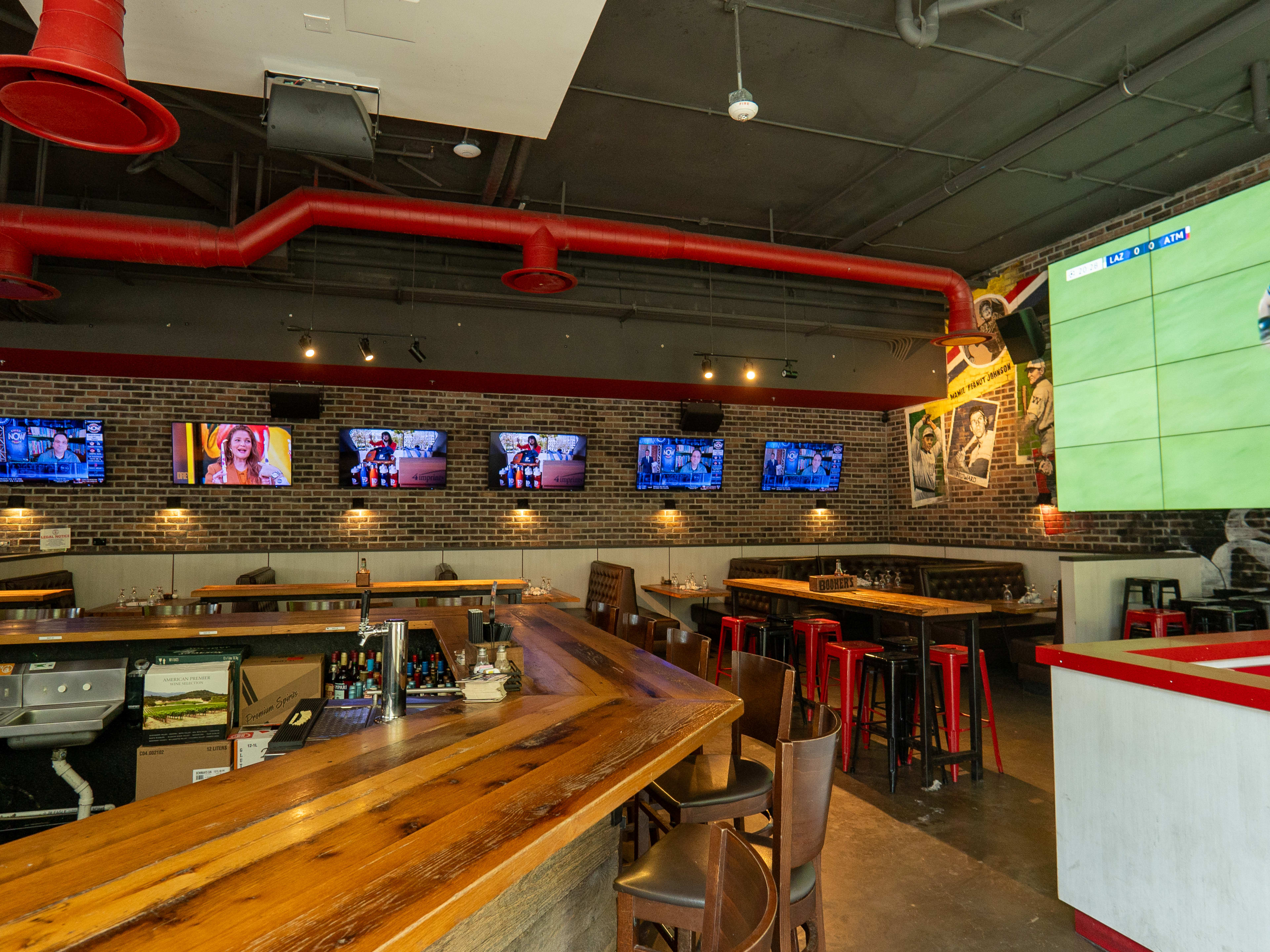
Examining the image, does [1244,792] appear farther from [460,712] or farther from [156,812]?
[156,812]

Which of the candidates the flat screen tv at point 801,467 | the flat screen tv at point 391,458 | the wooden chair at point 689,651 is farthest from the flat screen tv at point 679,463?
the wooden chair at point 689,651

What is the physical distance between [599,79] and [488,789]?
4305 millimetres

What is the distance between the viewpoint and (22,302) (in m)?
5.77

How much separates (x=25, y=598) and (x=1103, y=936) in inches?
257

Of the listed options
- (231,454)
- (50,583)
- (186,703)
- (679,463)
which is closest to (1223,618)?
(679,463)

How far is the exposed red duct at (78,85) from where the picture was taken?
2410mm

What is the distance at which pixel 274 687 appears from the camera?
3.38 meters

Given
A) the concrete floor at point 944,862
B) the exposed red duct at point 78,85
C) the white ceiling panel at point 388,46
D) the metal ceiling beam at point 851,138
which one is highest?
the metal ceiling beam at point 851,138

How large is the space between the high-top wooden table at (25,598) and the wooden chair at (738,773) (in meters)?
4.98

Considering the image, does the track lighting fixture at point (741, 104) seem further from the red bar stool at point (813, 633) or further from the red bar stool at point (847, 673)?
the red bar stool at point (813, 633)

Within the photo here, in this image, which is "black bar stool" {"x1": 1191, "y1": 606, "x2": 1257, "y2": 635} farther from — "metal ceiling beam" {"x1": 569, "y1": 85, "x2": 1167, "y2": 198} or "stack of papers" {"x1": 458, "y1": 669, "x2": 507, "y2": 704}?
"stack of papers" {"x1": 458, "y1": 669, "x2": 507, "y2": 704}

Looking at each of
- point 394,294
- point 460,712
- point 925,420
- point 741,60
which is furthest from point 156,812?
point 925,420

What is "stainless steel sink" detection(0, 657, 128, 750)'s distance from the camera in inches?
113

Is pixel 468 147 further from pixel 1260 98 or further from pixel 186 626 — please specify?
pixel 1260 98
